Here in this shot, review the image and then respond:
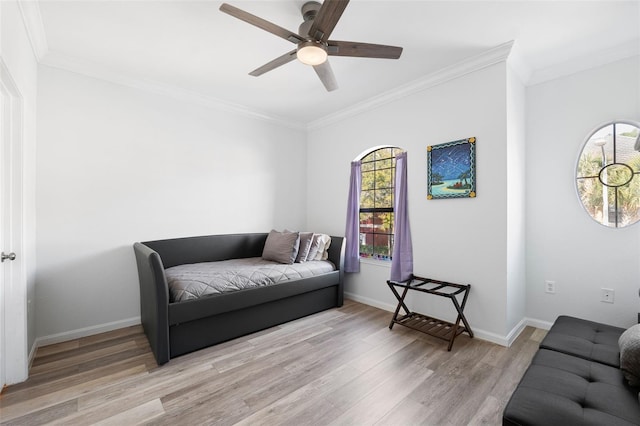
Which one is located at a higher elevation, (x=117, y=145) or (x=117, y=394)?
(x=117, y=145)

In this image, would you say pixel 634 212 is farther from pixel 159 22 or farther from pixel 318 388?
pixel 159 22

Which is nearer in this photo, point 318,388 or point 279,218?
point 318,388

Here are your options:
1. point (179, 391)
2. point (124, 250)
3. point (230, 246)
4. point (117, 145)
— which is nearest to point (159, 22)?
point (117, 145)

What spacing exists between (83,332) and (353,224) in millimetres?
3155

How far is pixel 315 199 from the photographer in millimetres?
4535

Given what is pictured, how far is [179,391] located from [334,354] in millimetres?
1194

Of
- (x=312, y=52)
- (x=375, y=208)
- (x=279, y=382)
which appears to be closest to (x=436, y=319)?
(x=375, y=208)

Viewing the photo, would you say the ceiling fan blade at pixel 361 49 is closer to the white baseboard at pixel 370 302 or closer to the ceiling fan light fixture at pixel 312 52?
the ceiling fan light fixture at pixel 312 52

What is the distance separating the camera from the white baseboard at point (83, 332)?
8.40ft

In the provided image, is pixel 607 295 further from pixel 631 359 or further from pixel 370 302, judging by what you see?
pixel 370 302

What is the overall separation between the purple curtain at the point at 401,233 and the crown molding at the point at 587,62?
151 centimetres

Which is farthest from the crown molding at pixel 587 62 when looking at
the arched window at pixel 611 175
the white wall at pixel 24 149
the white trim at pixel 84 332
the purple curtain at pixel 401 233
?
the white trim at pixel 84 332

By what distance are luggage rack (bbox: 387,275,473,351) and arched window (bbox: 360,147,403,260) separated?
2.24ft

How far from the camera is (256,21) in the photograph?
169cm
